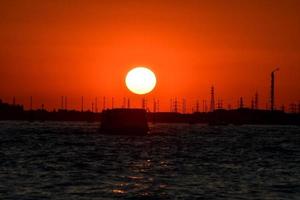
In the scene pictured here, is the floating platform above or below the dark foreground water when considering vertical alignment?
above

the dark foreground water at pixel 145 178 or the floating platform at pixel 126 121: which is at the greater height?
the floating platform at pixel 126 121

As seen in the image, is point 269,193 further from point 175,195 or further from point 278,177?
point 278,177

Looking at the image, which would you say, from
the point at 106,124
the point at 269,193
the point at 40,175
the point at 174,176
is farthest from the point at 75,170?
the point at 106,124

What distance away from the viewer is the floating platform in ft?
443

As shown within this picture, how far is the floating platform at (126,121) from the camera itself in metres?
135

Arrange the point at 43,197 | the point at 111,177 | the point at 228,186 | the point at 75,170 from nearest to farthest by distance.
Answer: the point at 43,197, the point at 228,186, the point at 111,177, the point at 75,170

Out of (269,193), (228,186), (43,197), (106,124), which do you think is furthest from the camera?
(106,124)

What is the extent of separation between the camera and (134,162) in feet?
200

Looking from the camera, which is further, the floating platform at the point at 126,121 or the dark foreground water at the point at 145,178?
the floating platform at the point at 126,121

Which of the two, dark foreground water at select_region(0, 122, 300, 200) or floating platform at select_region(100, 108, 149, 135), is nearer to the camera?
dark foreground water at select_region(0, 122, 300, 200)

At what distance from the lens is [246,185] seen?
41375mm

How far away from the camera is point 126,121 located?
137m

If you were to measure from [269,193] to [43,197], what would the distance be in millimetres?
11853

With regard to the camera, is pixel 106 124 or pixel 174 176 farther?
pixel 106 124
